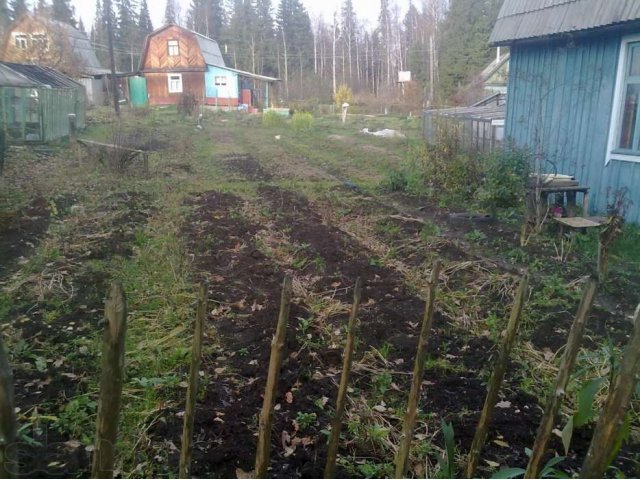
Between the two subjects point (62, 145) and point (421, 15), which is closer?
point (62, 145)

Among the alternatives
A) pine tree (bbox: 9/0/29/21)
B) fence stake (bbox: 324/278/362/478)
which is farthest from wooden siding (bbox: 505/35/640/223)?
pine tree (bbox: 9/0/29/21)

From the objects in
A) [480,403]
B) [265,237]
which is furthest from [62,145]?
[480,403]

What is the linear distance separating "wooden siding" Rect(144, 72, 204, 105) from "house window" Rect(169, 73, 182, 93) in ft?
0.96

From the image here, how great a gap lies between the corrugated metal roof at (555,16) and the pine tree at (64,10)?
63.3m

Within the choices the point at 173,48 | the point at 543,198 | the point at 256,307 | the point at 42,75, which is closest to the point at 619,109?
the point at 543,198

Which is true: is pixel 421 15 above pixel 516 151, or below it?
above

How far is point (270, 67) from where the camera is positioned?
217 feet

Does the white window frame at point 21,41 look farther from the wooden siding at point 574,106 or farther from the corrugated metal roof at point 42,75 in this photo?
the wooden siding at point 574,106

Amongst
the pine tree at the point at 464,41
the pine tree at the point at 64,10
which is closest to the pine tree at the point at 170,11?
the pine tree at the point at 64,10

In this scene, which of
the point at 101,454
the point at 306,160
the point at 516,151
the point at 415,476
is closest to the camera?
the point at 101,454

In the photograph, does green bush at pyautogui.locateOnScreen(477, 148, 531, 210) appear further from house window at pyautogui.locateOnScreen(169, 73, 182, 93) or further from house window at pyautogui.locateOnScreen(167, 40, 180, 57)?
house window at pyautogui.locateOnScreen(167, 40, 180, 57)

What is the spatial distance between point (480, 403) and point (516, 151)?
6.44m

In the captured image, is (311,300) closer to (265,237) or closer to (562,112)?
(265,237)

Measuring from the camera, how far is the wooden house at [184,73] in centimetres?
4369
